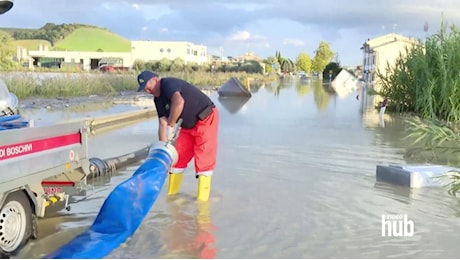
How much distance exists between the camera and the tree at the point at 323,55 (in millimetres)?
101375

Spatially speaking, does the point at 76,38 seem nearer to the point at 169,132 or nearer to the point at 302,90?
the point at 302,90

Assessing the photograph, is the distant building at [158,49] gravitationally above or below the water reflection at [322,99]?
above

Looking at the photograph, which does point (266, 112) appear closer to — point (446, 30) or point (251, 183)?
point (446, 30)

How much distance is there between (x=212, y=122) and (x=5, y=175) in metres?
2.85

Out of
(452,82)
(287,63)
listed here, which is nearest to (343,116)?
(452,82)

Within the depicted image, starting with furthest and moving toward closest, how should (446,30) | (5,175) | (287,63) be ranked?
(287,63) < (446,30) < (5,175)

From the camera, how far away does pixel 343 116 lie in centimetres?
1928

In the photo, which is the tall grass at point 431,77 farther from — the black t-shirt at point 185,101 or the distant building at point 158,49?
the distant building at point 158,49

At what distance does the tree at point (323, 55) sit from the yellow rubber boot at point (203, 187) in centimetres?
9562

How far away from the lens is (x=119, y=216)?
517cm

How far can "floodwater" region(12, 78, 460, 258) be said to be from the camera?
509 cm

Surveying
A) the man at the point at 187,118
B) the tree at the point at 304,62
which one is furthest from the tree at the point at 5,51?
the tree at the point at 304,62

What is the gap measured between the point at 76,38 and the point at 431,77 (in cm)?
13390

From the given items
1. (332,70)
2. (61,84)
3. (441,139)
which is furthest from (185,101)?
(332,70)
